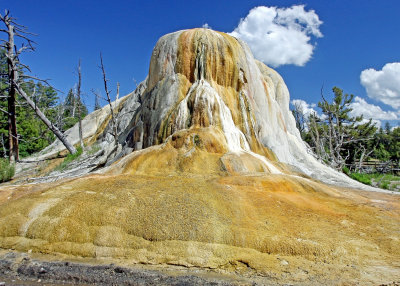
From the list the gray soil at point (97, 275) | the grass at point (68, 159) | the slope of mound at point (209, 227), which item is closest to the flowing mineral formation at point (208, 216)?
the slope of mound at point (209, 227)

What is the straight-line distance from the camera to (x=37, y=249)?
561cm

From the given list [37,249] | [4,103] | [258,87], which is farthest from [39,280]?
[4,103]

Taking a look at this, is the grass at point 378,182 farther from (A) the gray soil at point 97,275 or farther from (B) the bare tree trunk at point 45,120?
(B) the bare tree trunk at point 45,120

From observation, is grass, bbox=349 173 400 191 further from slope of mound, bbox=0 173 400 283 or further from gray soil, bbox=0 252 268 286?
gray soil, bbox=0 252 268 286

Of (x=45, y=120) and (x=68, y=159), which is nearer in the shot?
(x=45, y=120)

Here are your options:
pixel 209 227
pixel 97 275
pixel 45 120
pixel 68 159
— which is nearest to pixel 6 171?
pixel 68 159

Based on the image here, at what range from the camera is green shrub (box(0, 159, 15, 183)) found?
13.8 metres

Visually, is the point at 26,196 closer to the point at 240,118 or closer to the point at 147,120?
the point at 147,120

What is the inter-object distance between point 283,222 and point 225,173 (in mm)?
2886

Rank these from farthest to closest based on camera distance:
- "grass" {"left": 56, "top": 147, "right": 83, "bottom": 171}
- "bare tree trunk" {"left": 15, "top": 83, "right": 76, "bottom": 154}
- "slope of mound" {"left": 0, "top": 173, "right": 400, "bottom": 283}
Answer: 1. "grass" {"left": 56, "top": 147, "right": 83, "bottom": 171}
2. "bare tree trunk" {"left": 15, "top": 83, "right": 76, "bottom": 154}
3. "slope of mound" {"left": 0, "top": 173, "right": 400, "bottom": 283}

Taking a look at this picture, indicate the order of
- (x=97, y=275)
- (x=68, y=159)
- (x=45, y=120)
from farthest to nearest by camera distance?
1. (x=68, y=159)
2. (x=45, y=120)
3. (x=97, y=275)

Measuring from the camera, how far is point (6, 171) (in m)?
13.9

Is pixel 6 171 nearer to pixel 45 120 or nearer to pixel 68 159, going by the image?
pixel 68 159

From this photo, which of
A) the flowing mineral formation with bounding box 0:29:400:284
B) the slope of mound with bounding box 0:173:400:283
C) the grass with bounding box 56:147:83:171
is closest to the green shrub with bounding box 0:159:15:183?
the grass with bounding box 56:147:83:171
